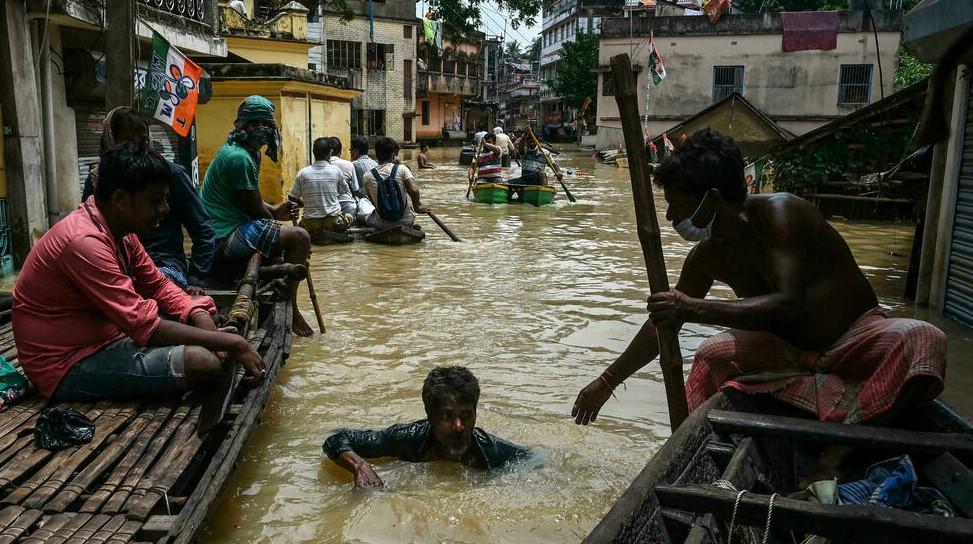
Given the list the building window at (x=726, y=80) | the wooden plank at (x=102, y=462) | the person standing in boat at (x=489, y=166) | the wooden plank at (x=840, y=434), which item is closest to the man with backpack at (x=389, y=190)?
the person standing in boat at (x=489, y=166)

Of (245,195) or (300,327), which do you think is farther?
(300,327)

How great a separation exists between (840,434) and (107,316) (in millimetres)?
3117

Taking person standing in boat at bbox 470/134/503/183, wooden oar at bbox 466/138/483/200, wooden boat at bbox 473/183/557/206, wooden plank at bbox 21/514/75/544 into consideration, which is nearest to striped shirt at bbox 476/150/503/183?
person standing in boat at bbox 470/134/503/183

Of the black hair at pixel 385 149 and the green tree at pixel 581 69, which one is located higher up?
the green tree at pixel 581 69

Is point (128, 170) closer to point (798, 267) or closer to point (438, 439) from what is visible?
point (438, 439)

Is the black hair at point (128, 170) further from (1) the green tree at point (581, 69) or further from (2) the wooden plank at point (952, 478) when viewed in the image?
(1) the green tree at point (581, 69)

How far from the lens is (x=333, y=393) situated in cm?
556

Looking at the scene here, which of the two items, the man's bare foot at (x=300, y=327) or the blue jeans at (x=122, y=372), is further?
the man's bare foot at (x=300, y=327)

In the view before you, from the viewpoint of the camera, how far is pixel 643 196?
10.3 feet

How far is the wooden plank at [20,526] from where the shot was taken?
102 inches

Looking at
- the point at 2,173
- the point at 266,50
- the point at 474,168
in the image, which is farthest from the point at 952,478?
the point at 266,50

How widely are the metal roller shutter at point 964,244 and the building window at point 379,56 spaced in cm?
3488

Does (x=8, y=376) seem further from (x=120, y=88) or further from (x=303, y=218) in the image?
(x=303, y=218)

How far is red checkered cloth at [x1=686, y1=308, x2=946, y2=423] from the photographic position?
2.93 metres
